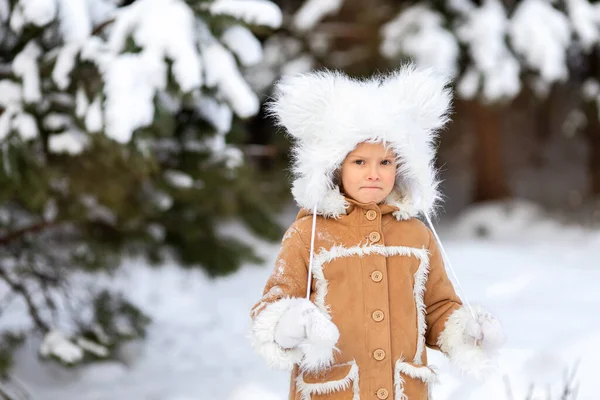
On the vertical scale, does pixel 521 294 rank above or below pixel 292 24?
below

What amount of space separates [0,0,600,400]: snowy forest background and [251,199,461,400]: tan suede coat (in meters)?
1.05

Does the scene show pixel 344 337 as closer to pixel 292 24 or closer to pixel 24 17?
pixel 24 17

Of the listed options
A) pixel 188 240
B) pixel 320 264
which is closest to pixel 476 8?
pixel 188 240

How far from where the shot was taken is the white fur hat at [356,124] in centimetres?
201

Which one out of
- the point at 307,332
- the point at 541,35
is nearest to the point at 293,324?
the point at 307,332

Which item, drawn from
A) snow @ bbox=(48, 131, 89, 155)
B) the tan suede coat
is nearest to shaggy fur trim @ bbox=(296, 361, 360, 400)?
the tan suede coat

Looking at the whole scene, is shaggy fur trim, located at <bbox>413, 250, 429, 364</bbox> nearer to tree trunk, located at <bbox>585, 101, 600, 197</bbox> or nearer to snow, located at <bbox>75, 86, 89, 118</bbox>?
snow, located at <bbox>75, 86, 89, 118</bbox>

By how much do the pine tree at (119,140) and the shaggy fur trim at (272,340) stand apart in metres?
1.15

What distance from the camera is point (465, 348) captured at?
2.00 m

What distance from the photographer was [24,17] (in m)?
2.80

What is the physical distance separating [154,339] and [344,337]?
3.49 meters

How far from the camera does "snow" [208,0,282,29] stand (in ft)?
9.77

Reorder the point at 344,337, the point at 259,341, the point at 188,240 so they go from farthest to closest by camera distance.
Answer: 1. the point at 188,240
2. the point at 344,337
3. the point at 259,341

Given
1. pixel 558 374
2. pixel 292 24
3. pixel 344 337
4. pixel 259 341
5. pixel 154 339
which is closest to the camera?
pixel 259 341
